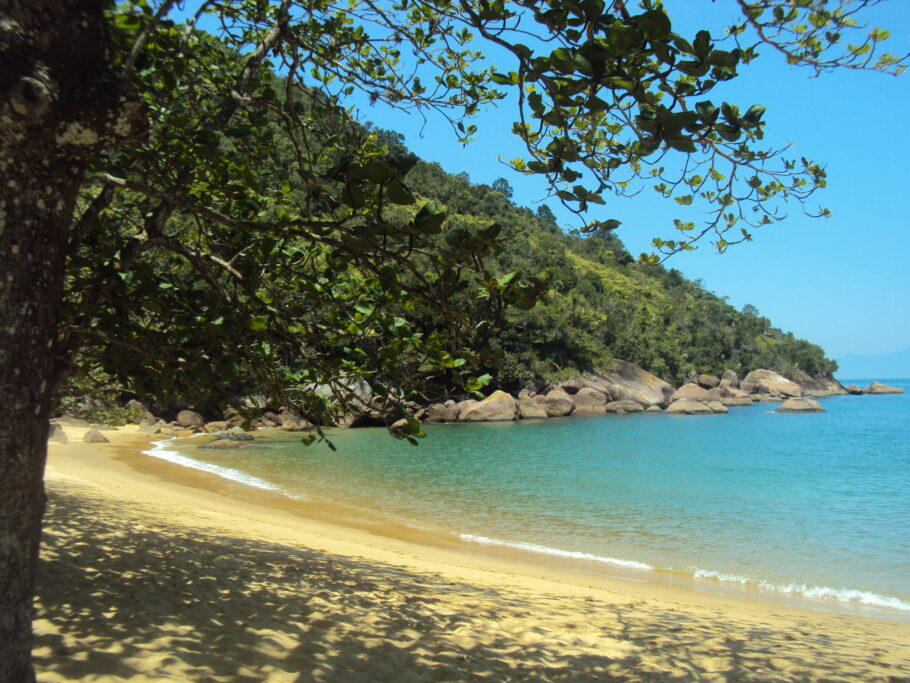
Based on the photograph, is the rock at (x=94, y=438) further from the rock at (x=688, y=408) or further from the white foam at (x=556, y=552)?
the rock at (x=688, y=408)

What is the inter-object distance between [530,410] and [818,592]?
100.0 ft

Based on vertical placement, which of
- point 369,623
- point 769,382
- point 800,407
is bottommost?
point 369,623

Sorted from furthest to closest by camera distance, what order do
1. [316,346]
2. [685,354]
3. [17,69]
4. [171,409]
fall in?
[685,354] < [171,409] < [316,346] < [17,69]

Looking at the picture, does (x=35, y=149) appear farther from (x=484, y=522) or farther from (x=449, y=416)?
(x=449, y=416)

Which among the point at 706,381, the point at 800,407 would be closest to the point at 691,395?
the point at 800,407

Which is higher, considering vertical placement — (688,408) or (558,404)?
(688,408)

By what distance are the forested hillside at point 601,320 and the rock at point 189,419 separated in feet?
49.1

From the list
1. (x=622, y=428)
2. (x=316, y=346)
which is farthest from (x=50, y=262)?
(x=622, y=428)

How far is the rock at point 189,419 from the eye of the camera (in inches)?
1198

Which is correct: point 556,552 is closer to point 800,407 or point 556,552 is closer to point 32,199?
point 32,199

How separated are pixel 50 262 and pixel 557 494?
45.1 feet

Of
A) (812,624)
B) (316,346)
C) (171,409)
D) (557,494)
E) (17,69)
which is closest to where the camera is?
(17,69)

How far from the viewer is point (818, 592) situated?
26.8ft

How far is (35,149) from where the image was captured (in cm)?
201
